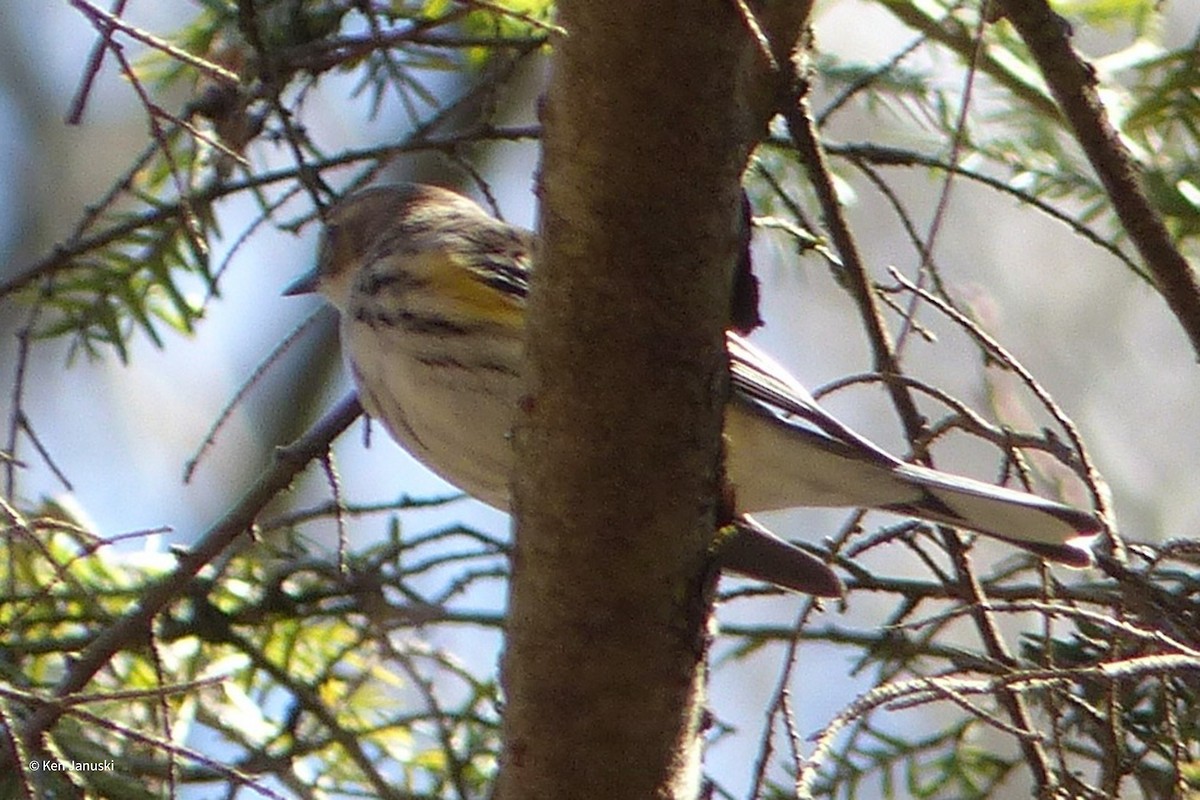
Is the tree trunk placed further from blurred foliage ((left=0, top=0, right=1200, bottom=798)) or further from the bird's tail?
the bird's tail

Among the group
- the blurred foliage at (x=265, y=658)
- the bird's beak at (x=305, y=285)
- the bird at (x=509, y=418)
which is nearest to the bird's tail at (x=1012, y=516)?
the bird at (x=509, y=418)

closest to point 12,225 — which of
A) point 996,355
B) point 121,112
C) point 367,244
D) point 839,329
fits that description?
point 121,112

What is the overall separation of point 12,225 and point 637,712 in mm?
4807

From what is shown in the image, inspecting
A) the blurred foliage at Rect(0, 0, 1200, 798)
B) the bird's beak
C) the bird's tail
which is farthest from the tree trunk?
the bird's beak

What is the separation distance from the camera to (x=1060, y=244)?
8172 millimetres

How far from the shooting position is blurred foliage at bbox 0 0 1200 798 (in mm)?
2025

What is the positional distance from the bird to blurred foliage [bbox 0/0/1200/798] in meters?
0.09

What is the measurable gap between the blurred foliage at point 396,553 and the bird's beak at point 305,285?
487 millimetres

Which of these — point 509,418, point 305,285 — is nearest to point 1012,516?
point 509,418

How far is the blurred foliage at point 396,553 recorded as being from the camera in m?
2.03

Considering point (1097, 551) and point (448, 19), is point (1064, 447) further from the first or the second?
point (448, 19)

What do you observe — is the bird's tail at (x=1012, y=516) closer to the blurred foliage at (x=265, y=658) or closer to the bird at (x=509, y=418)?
the bird at (x=509, y=418)

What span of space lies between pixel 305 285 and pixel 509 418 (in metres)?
1.04

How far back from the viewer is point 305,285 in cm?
344
